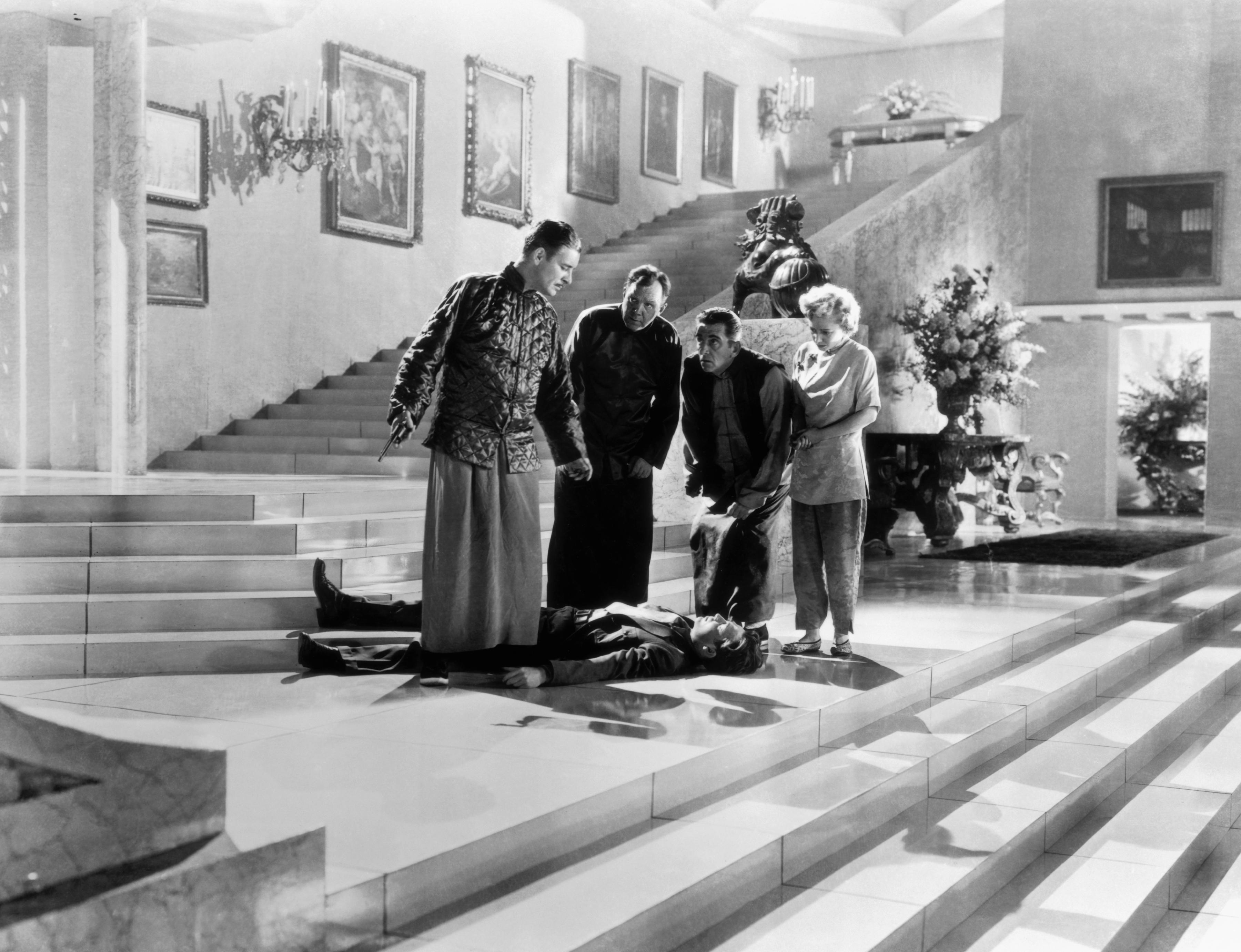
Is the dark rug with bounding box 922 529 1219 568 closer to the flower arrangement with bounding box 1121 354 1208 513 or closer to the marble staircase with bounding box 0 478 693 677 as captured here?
the marble staircase with bounding box 0 478 693 677

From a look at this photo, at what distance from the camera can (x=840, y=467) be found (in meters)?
5.42

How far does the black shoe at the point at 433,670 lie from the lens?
4.80m

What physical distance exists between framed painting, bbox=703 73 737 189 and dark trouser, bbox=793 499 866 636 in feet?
38.8

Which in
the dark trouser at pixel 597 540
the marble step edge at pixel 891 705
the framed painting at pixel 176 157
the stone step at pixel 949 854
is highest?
the framed painting at pixel 176 157

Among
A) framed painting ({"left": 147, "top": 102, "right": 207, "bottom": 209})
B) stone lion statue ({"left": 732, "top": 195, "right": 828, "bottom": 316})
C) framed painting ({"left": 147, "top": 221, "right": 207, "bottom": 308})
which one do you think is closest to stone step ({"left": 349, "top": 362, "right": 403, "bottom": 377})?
framed painting ({"left": 147, "top": 221, "right": 207, "bottom": 308})

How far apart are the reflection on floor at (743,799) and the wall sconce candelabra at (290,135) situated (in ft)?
19.6

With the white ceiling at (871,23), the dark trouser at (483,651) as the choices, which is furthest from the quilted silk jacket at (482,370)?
the white ceiling at (871,23)

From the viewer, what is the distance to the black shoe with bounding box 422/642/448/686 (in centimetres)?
480

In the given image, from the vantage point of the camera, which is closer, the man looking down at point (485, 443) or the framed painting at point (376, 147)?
the man looking down at point (485, 443)

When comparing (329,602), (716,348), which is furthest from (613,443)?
(329,602)

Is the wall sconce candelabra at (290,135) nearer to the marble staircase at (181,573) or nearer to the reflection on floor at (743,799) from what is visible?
the marble staircase at (181,573)

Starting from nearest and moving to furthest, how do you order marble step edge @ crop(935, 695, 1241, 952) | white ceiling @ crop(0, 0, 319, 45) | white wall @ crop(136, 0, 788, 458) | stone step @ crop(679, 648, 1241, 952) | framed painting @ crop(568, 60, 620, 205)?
stone step @ crop(679, 648, 1241, 952) → marble step edge @ crop(935, 695, 1241, 952) → white ceiling @ crop(0, 0, 319, 45) → white wall @ crop(136, 0, 788, 458) → framed painting @ crop(568, 60, 620, 205)

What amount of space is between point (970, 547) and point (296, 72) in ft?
20.1

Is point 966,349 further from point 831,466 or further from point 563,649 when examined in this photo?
point 563,649
